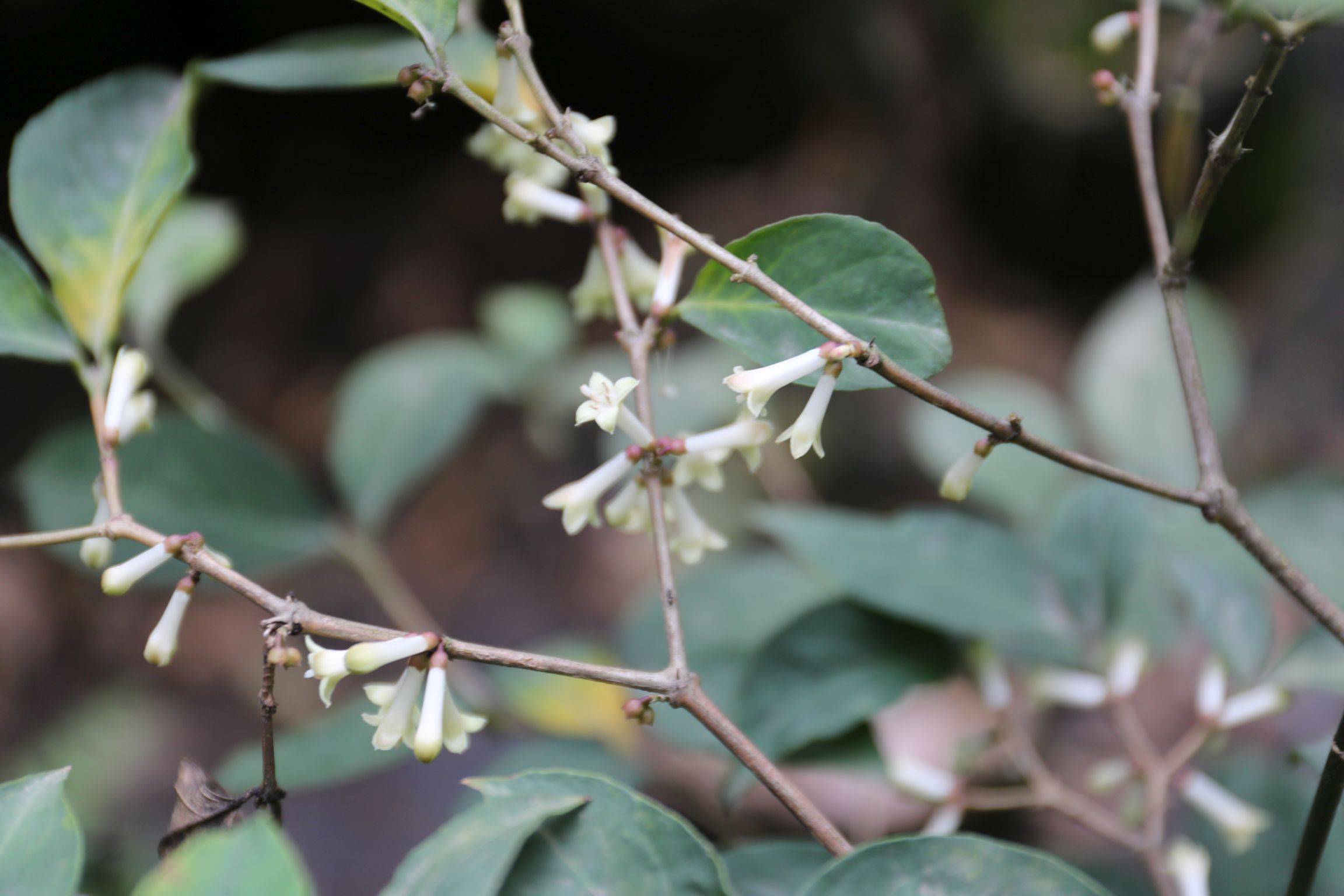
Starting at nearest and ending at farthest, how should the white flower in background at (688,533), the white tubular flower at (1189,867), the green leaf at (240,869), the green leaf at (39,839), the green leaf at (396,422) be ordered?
1. the green leaf at (240,869)
2. the green leaf at (39,839)
3. the white flower in background at (688,533)
4. the white tubular flower at (1189,867)
5. the green leaf at (396,422)

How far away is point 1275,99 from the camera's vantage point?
8.21 feet

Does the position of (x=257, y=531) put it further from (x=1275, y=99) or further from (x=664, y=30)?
(x=1275, y=99)

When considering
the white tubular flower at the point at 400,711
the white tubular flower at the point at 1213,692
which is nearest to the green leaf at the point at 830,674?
the white tubular flower at the point at 1213,692

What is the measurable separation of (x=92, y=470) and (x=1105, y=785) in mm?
1130

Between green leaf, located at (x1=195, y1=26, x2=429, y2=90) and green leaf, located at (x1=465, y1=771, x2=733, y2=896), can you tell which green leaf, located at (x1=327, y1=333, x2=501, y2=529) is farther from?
green leaf, located at (x1=465, y1=771, x2=733, y2=896)

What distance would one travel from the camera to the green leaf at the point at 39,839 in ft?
1.66

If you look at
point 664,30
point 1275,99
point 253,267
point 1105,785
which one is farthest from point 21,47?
point 1275,99

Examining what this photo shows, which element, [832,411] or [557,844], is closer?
[557,844]

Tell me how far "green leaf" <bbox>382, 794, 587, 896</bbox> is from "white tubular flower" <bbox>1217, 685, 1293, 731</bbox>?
69 cm

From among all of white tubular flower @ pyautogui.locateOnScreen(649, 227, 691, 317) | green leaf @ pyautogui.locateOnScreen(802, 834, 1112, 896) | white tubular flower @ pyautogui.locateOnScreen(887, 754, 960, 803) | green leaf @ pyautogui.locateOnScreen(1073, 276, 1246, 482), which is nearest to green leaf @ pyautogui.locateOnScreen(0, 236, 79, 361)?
white tubular flower @ pyautogui.locateOnScreen(649, 227, 691, 317)

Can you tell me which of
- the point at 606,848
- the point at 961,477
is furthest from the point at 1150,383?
the point at 606,848

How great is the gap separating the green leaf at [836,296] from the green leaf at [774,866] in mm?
414

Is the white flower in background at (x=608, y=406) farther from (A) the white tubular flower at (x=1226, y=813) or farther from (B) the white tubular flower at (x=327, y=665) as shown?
(A) the white tubular flower at (x=1226, y=813)

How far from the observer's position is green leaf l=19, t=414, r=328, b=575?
100cm
